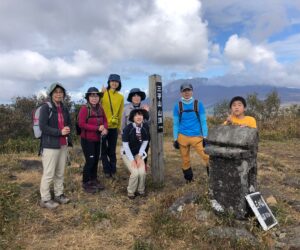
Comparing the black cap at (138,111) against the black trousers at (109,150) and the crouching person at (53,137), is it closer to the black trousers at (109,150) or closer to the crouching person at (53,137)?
the black trousers at (109,150)

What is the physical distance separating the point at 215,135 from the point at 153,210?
1.73m

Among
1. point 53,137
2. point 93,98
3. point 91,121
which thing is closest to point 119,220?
point 53,137

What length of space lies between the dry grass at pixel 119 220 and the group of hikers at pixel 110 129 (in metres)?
0.32

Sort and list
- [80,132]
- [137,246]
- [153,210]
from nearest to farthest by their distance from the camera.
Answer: [137,246]
[153,210]
[80,132]

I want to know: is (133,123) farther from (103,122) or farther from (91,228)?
(91,228)

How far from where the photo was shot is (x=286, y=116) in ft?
66.9

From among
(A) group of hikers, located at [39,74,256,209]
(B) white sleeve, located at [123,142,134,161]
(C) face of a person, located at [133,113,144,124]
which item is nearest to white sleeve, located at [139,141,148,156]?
(A) group of hikers, located at [39,74,256,209]

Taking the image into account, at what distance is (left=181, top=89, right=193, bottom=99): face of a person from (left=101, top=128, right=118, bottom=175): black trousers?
1.72m

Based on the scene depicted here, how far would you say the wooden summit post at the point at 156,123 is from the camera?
767 cm

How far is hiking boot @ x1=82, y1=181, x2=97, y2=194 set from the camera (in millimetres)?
7391

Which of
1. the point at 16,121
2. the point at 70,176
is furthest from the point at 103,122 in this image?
the point at 16,121

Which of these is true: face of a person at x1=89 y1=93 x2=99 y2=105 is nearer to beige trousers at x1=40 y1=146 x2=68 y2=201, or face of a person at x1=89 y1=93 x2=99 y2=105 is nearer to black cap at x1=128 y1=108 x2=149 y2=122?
black cap at x1=128 y1=108 x2=149 y2=122

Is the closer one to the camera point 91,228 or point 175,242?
point 175,242

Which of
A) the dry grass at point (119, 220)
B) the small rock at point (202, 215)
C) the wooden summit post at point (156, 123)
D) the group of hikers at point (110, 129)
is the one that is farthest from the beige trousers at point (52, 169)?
the small rock at point (202, 215)
